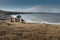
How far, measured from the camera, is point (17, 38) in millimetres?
12203

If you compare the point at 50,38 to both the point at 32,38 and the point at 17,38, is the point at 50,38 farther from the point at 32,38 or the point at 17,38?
the point at 17,38

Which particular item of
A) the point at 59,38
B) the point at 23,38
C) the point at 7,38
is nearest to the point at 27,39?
the point at 23,38

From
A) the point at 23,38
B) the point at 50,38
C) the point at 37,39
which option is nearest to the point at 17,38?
the point at 23,38

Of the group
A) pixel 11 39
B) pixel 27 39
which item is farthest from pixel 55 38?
pixel 11 39

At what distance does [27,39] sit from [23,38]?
1.59ft

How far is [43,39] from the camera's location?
1217cm

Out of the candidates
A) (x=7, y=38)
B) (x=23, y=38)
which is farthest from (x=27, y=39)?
(x=7, y=38)

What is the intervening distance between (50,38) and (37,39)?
976 mm

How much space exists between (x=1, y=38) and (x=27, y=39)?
1.89 metres

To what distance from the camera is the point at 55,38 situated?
488 inches

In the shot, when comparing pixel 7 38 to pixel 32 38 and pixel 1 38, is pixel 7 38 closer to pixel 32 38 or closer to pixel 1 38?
pixel 1 38

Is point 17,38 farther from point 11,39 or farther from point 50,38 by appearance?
point 50,38

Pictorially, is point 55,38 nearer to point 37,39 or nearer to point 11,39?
point 37,39

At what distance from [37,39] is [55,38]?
4.34 ft
